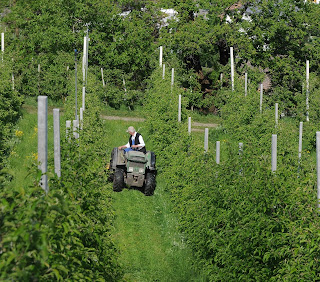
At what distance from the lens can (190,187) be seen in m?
11.2

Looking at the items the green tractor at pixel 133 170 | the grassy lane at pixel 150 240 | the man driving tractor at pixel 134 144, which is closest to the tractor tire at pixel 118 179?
the green tractor at pixel 133 170

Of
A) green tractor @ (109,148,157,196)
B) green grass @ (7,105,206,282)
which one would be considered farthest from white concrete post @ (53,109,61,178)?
green tractor @ (109,148,157,196)

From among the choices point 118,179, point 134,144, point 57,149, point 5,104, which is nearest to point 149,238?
point 118,179

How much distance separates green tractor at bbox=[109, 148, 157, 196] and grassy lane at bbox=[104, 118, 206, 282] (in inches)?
9.2

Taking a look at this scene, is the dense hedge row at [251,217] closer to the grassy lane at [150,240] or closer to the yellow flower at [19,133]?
the grassy lane at [150,240]

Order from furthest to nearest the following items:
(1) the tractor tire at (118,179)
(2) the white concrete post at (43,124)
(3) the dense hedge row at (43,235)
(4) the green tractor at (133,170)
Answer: (1) the tractor tire at (118,179) → (4) the green tractor at (133,170) → (2) the white concrete post at (43,124) → (3) the dense hedge row at (43,235)

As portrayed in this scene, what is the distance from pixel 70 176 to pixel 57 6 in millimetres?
21530

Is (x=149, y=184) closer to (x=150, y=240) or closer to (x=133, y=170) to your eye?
(x=133, y=170)

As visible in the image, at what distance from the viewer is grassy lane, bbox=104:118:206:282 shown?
10164 millimetres

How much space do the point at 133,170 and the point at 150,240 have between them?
2413 mm

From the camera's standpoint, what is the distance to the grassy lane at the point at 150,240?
33.3ft

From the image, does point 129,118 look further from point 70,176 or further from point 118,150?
point 70,176

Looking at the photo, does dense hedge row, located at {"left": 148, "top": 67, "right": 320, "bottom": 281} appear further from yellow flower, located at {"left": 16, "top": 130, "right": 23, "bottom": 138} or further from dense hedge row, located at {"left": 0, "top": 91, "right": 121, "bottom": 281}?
yellow flower, located at {"left": 16, "top": 130, "right": 23, "bottom": 138}

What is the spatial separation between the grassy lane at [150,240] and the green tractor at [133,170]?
0.23 m
